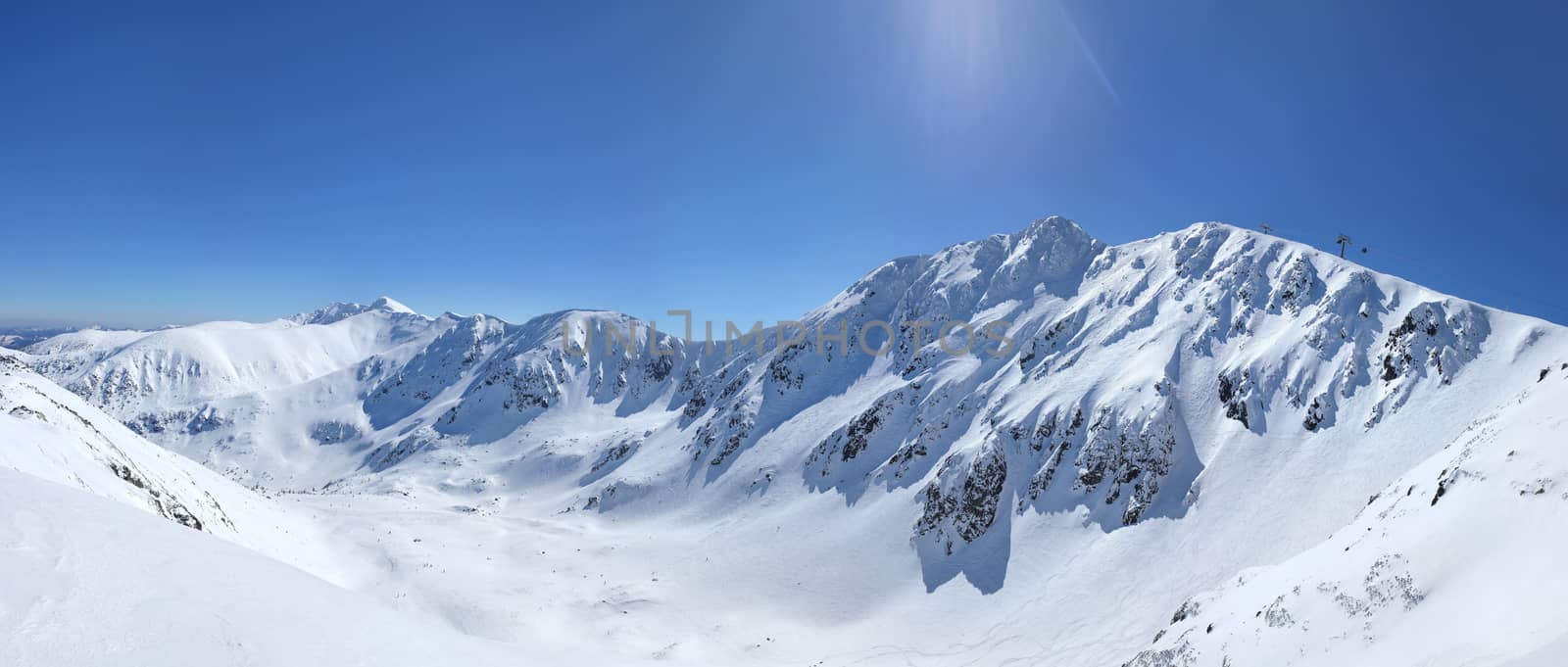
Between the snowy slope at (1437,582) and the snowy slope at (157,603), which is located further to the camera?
the snowy slope at (1437,582)

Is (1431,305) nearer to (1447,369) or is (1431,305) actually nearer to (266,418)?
(1447,369)

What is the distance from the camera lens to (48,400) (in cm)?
3531

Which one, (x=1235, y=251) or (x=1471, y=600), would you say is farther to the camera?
(x=1235, y=251)

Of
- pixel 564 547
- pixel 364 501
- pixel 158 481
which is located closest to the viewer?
pixel 158 481

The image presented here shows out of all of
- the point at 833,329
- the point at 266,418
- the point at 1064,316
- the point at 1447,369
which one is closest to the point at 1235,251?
the point at 1064,316

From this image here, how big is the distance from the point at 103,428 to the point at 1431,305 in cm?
10937

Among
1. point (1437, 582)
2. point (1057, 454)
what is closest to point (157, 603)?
point (1437, 582)

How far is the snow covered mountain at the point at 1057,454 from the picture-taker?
41844 mm

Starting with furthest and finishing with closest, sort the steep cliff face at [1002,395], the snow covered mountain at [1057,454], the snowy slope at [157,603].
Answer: the steep cliff face at [1002,395], the snow covered mountain at [1057,454], the snowy slope at [157,603]

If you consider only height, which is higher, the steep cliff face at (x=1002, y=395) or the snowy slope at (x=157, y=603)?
the steep cliff face at (x=1002, y=395)

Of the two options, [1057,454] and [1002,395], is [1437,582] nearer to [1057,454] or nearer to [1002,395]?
[1057,454]

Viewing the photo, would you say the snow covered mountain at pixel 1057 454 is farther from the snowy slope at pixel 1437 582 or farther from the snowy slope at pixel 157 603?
the snowy slope at pixel 157 603

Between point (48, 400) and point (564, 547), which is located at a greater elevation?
point (48, 400)

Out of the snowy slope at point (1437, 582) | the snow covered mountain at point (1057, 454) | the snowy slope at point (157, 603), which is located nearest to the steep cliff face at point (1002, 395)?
the snow covered mountain at point (1057, 454)
